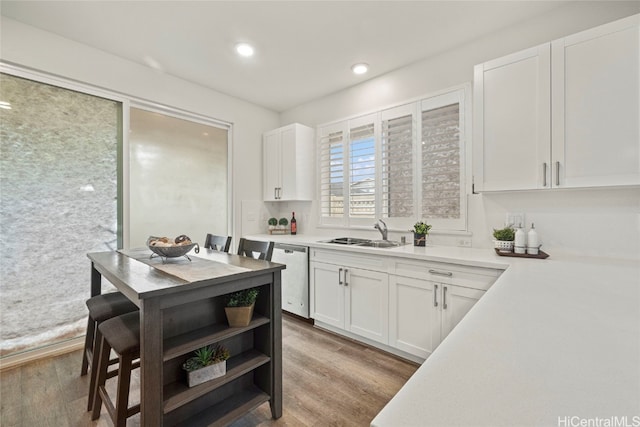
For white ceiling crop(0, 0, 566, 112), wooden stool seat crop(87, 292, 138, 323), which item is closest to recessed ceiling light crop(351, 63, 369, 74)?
white ceiling crop(0, 0, 566, 112)

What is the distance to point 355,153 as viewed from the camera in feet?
10.9

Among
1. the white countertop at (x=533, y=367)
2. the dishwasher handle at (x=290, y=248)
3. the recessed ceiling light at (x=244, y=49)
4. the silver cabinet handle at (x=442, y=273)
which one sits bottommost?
the silver cabinet handle at (x=442, y=273)

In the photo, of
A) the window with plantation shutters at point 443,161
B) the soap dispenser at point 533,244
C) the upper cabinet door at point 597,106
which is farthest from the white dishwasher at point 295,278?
the upper cabinet door at point 597,106

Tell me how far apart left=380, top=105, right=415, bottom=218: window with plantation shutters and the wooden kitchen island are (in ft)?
5.71

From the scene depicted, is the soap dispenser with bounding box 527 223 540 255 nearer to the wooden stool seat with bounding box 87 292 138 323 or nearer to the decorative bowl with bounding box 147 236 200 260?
the decorative bowl with bounding box 147 236 200 260

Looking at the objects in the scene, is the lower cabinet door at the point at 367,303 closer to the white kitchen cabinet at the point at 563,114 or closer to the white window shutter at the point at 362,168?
the white window shutter at the point at 362,168

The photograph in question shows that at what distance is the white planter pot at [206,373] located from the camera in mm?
1383

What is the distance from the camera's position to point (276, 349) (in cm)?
163

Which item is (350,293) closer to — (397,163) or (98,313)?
(397,163)

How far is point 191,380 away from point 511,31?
332 cm

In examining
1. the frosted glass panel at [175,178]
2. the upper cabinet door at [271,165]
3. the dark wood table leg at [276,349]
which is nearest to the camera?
the dark wood table leg at [276,349]

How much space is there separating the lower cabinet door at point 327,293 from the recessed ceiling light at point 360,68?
2041 mm

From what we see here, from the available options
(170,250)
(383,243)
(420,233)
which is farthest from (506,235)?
(170,250)

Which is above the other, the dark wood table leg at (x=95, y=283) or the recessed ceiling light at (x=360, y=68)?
the recessed ceiling light at (x=360, y=68)
